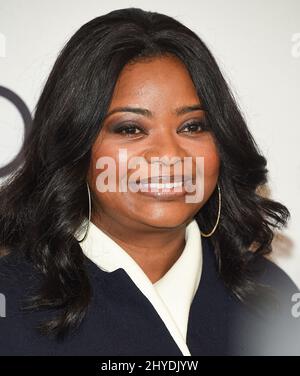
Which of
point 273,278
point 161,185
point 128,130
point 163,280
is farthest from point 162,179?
point 273,278

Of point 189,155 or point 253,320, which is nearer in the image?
point 189,155

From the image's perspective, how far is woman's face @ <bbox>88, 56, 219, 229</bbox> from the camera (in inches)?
46.8

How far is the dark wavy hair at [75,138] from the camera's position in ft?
3.96

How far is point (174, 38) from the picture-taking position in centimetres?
128

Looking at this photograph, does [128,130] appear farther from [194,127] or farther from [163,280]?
[163,280]

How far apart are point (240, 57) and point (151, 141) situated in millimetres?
579

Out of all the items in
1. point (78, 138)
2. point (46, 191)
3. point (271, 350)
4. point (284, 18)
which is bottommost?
point (271, 350)

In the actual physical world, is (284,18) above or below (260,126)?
above

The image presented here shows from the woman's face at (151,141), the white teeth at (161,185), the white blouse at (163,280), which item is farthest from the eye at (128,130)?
the white blouse at (163,280)

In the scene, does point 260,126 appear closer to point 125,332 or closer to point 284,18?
point 284,18

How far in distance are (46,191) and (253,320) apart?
56 centimetres

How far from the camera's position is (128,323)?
4.07 feet

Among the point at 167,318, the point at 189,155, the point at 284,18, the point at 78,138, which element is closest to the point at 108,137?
the point at 78,138

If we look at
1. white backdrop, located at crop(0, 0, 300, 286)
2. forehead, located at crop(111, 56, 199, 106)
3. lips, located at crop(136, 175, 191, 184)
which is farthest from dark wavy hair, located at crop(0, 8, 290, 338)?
white backdrop, located at crop(0, 0, 300, 286)
